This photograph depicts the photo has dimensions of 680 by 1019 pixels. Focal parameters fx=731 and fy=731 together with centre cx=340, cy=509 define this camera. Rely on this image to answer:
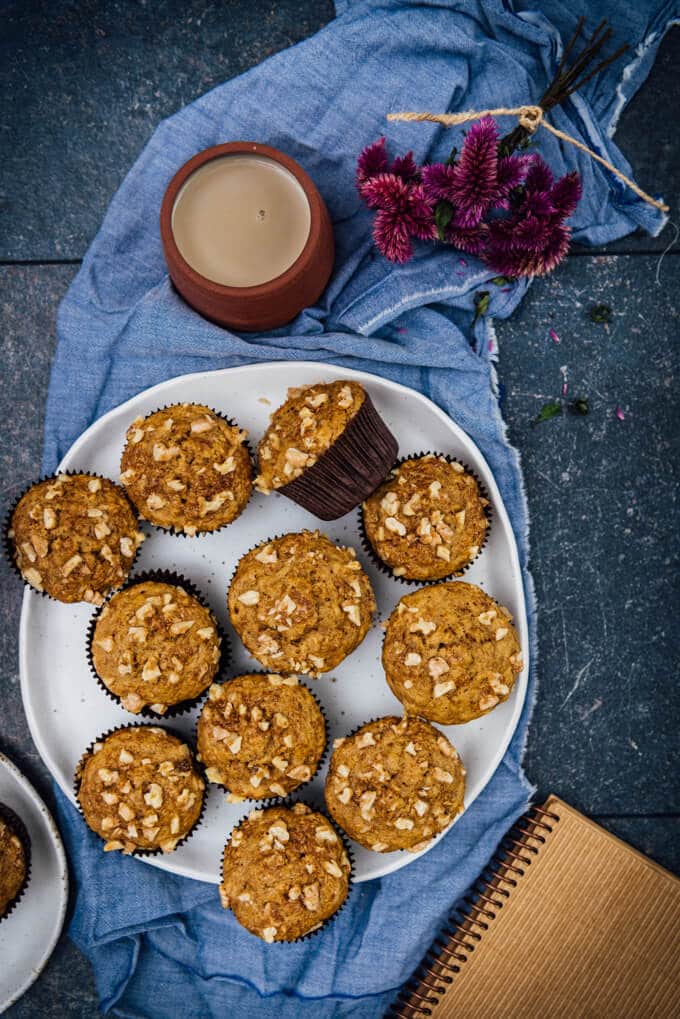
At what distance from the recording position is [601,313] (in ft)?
8.52

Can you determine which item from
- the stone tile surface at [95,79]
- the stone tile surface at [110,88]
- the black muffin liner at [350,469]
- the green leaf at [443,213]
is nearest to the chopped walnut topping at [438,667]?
the black muffin liner at [350,469]

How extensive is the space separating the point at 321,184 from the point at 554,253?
0.82m

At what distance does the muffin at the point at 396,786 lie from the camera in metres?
2.17

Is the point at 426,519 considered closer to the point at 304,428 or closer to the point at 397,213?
the point at 304,428

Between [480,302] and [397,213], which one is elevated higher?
[397,213]

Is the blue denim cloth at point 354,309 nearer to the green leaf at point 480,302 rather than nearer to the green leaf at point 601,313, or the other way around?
the green leaf at point 480,302

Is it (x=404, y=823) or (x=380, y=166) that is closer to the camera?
(x=404, y=823)

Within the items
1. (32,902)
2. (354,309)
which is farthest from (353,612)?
(32,902)

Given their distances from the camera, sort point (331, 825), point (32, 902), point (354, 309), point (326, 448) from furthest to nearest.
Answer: point (32, 902)
point (354, 309)
point (331, 825)
point (326, 448)

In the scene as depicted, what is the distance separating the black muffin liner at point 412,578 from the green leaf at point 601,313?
74cm

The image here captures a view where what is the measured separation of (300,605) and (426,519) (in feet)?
1.49

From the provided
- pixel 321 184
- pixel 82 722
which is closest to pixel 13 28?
pixel 321 184

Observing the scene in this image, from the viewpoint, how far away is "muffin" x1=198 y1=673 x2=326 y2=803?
86.5 inches

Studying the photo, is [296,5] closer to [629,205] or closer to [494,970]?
[629,205]
